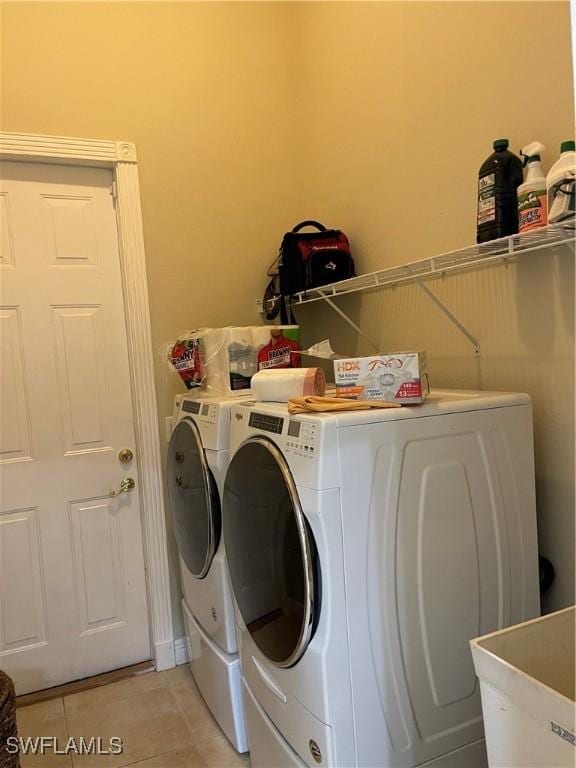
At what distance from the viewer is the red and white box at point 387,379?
132cm

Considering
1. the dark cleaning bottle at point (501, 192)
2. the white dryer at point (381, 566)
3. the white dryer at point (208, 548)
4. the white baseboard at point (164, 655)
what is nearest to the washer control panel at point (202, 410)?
the white dryer at point (208, 548)

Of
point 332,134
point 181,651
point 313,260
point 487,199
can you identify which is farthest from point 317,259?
point 181,651

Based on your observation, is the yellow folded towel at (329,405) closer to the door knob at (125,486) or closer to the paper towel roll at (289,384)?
the paper towel roll at (289,384)

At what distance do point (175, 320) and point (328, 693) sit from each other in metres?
1.67

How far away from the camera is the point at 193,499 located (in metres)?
1.89

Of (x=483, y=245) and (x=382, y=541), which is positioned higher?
(x=483, y=245)

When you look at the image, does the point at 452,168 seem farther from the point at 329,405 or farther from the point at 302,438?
the point at 302,438

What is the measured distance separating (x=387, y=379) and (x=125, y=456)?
143cm

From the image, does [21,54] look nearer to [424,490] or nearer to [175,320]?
[175,320]

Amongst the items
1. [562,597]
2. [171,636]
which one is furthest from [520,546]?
[171,636]

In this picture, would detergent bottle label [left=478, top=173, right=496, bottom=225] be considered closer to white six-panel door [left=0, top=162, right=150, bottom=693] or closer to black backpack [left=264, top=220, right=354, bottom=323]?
black backpack [left=264, top=220, right=354, bottom=323]

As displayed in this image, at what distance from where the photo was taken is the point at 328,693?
3.89 feet

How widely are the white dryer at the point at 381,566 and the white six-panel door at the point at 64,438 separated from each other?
3.39ft

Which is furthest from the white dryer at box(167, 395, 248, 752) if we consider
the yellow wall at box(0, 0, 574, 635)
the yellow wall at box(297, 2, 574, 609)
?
the yellow wall at box(297, 2, 574, 609)
